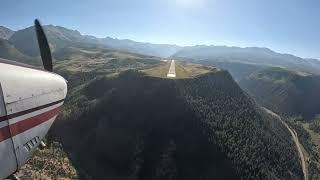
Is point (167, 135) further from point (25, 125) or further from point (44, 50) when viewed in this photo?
point (25, 125)

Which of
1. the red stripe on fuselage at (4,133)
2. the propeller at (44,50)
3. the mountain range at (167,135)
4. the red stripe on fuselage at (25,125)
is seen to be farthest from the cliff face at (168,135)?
the red stripe on fuselage at (4,133)

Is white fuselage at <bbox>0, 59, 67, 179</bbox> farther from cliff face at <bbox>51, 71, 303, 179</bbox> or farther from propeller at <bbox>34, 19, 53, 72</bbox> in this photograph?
cliff face at <bbox>51, 71, 303, 179</bbox>

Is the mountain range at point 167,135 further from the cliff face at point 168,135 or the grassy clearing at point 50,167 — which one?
the grassy clearing at point 50,167

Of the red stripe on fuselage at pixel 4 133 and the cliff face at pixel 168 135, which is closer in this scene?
the red stripe on fuselage at pixel 4 133

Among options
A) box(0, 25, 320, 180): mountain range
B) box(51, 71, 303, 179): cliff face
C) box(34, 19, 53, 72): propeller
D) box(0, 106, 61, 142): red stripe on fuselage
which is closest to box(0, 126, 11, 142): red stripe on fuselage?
box(0, 106, 61, 142): red stripe on fuselage

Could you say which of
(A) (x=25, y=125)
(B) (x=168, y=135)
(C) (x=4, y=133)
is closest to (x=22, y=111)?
(A) (x=25, y=125)

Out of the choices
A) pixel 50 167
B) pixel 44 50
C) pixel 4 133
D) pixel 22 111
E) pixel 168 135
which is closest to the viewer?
pixel 4 133

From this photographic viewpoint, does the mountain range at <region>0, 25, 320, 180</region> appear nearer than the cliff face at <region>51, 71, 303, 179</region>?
Yes
